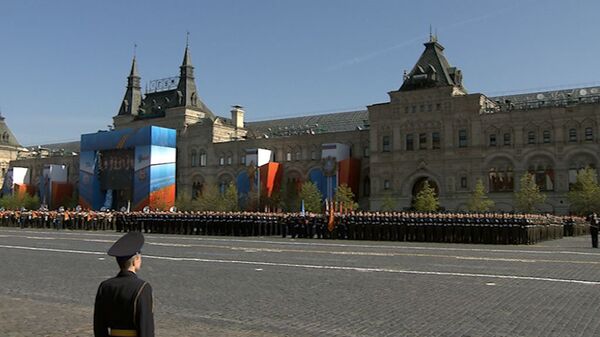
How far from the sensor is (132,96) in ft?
336

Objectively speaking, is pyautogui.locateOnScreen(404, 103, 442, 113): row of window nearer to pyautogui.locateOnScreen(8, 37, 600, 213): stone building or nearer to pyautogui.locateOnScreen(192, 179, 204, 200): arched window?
pyautogui.locateOnScreen(8, 37, 600, 213): stone building

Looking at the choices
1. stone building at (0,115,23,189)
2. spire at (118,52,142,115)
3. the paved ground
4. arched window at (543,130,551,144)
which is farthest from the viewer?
A: stone building at (0,115,23,189)

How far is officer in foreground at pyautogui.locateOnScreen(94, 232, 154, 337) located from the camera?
4.12 metres

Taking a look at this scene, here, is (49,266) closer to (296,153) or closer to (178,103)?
(296,153)

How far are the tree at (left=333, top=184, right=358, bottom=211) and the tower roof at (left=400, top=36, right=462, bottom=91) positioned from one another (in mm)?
13104

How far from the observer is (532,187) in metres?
54.2

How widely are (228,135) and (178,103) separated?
1088 centimetres

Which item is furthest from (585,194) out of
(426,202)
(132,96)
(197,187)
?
(132,96)

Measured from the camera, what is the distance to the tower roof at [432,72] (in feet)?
214

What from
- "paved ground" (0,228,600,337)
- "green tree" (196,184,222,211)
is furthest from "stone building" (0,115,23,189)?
"paved ground" (0,228,600,337)

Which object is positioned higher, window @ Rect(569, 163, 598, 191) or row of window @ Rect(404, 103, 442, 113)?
row of window @ Rect(404, 103, 442, 113)

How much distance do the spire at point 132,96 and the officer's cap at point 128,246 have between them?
330 feet

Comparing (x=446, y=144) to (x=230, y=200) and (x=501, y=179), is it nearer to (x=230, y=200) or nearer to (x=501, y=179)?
(x=501, y=179)

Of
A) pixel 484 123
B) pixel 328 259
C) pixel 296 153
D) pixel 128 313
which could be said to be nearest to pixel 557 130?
pixel 484 123
